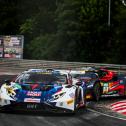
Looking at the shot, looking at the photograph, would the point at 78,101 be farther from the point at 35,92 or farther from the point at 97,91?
the point at 97,91

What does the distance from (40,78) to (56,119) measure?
8.51 ft

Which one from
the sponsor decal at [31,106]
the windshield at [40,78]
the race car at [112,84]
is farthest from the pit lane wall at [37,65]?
the sponsor decal at [31,106]

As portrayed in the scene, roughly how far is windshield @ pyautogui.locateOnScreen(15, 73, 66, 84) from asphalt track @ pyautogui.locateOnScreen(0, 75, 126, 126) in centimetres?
124

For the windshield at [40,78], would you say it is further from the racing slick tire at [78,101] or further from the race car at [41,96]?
the racing slick tire at [78,101]

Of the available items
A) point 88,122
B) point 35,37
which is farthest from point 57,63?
point 88,122

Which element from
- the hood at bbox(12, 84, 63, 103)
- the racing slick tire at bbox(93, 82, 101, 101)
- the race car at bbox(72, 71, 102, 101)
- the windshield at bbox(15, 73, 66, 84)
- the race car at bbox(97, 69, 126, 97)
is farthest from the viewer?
the race car at bbox(97, 69, 126, 97)

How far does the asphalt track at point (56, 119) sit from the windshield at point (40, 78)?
1.24 metres

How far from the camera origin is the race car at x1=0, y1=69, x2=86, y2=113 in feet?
44.2

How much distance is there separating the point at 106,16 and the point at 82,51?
4055 millimetres

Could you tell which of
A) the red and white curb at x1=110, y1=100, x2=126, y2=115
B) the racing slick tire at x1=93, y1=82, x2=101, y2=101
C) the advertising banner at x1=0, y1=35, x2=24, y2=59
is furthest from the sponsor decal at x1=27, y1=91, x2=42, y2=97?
the advertising banner at x1=0, y1=35, x2=24, y2=59

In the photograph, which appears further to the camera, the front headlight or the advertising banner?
the advertising banner

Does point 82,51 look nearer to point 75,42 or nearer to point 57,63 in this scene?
point 75,42

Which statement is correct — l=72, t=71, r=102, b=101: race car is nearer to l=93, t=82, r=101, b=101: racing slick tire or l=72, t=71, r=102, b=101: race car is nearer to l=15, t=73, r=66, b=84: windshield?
l=93, t=82, r=101, b=101: racing slick tire

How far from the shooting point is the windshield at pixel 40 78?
1489cm
